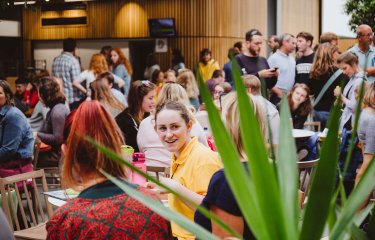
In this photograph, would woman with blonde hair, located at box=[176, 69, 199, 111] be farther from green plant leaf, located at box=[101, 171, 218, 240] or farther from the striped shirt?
green plant leaf, located at box=[101, 171, 218, 240]

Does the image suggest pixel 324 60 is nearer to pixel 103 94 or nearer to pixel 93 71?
pixel 103 94

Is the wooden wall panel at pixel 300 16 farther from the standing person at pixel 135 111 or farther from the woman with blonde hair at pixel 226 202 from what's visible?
the woman with blonde hair at pixel 226 202

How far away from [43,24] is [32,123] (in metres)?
8.53

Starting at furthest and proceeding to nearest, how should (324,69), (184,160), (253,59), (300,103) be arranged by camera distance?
(253,59) → (324,69) → (300,103) → (184,160)

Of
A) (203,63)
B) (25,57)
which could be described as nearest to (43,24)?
(25,57)

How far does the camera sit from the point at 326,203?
1.05 metres

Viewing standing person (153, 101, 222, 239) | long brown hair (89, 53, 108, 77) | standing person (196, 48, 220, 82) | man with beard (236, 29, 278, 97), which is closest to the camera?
standing person (153, 101, 222, 239)

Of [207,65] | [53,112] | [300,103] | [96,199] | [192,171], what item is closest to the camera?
[96,199]

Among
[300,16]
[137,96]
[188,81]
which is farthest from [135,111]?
[300,16]

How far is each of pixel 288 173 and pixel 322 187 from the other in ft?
0.33

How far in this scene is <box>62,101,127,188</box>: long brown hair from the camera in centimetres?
215

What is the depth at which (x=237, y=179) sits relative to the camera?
1078 millimetres

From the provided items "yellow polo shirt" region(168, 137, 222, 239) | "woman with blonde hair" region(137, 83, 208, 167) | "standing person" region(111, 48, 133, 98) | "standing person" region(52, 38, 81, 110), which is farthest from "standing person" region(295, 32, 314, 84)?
"yellow polo shirt" region(168, 137, 222, 239)

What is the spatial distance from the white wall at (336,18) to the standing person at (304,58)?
5.71 m
